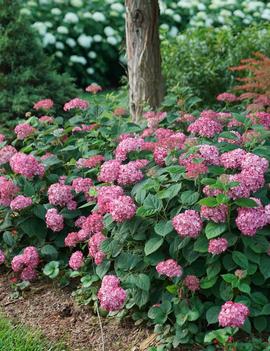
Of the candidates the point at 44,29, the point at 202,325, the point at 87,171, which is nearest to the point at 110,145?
the point at 87,171

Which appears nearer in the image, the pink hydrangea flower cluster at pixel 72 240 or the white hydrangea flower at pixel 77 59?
the pink hydrangea flower cluster at pixel 72 240

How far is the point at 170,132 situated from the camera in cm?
→ 379

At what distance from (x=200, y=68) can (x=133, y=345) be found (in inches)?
165

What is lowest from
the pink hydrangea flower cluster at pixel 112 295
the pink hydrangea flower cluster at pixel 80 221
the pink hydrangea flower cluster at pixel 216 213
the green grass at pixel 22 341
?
the green grass at pixel 22 341

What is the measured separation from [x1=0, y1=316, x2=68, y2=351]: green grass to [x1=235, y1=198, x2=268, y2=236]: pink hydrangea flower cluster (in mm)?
1015

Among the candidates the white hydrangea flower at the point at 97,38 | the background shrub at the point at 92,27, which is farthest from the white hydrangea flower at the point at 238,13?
the white hydrangea flower at the point at 97,38

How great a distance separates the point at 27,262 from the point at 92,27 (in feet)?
22.8

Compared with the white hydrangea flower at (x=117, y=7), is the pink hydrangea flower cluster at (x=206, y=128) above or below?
above

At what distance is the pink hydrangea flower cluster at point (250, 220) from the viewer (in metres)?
2.80

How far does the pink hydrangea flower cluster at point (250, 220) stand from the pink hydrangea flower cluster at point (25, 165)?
129 cm

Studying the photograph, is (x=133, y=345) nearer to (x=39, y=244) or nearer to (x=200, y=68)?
(x=39, y=244)

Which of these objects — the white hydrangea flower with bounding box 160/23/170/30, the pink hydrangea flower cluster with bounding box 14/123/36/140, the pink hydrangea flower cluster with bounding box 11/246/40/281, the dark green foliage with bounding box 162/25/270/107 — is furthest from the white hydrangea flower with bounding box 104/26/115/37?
the pink hydrangea flower cluster with bounding box 11/246/40/281

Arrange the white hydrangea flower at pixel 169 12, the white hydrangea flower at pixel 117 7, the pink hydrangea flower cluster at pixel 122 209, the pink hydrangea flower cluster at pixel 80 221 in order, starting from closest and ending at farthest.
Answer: the pink hydrangea flower cluster at pixel 122 209
the pink hydrangea flower cluster at pixel 80 221
the white hydrangea flower at pixel 117 7
the white hydrangea flower at pixel 169 12

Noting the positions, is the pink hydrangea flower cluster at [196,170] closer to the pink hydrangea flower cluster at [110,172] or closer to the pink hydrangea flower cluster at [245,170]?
the pink hydrangea flower cluster at [245,170]
